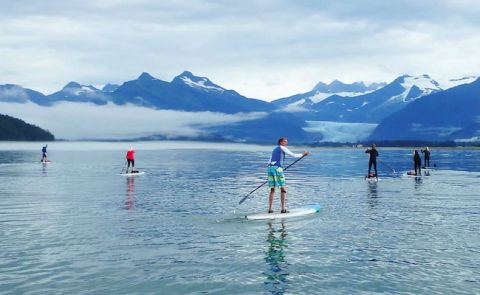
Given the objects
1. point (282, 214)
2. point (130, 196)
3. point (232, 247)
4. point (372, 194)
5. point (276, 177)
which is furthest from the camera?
point (372, 194)

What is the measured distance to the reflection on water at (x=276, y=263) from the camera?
14.1 metres

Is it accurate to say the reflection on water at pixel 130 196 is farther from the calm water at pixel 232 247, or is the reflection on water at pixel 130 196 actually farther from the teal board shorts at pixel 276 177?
the teal board shorts at pixel 276 177

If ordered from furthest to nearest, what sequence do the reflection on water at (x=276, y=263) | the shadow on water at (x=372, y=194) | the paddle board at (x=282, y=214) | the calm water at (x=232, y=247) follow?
→ 1. the shadow on water at (x=372, y=194)
2. the paddle board at (x=282, y=214)
3. the calm water at (x=232, y=247)
4. the reflection on water at (x=276, y=263)

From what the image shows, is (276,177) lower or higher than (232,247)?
higher

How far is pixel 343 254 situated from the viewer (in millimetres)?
17656

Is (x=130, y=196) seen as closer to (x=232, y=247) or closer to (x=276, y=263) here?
(x=232, y=247)

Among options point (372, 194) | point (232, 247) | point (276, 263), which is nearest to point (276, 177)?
point (232, 247)

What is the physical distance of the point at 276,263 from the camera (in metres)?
16.5

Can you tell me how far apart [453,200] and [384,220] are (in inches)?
414

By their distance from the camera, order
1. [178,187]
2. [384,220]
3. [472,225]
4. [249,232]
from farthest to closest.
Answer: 1. [178,187]
2. [384,220]
3. [472,225]
4. [249,232]

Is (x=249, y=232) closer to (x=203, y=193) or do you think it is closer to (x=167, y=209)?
(x=167, y=209)

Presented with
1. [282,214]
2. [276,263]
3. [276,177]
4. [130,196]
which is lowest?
[276,263]

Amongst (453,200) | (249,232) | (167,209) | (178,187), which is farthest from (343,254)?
(178,187)

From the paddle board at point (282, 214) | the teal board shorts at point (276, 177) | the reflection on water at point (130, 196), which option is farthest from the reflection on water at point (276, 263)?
the reflection on water at point (130, 196)
